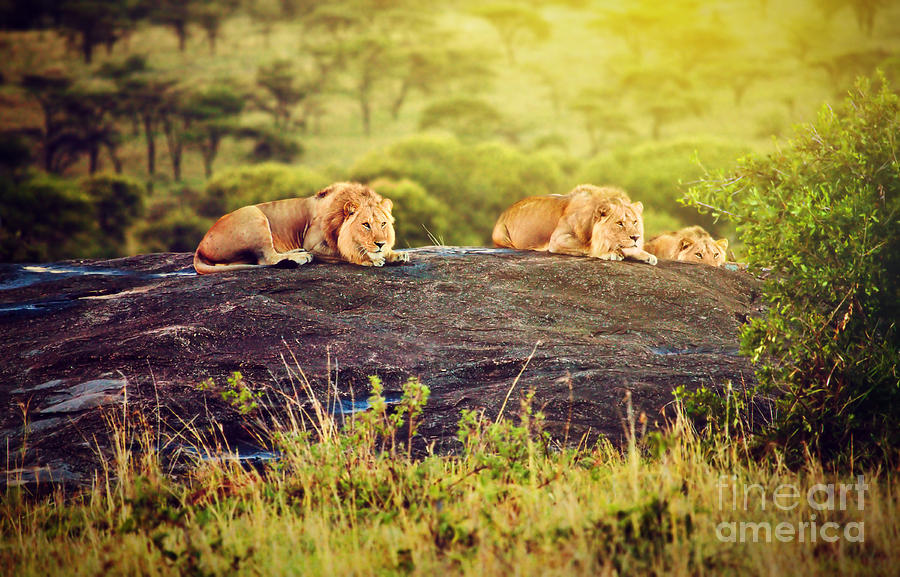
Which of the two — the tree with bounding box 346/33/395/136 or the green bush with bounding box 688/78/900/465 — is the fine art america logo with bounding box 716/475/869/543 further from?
the tree with bounding box 346/33/395/136

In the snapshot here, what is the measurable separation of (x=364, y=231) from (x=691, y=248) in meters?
5.40

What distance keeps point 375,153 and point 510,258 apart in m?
48.3

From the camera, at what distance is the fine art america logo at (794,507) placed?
6273 mm

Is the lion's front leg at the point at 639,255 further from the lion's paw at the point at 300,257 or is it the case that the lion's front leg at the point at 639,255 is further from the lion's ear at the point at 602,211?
the lion's paw at the point at 300,257

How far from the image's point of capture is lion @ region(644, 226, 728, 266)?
47.4 feet

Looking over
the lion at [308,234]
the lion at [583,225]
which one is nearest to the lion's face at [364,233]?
the lion at [308,234]

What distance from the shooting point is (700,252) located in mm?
14461

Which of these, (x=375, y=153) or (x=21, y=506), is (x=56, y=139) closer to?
(x=375, y=153)

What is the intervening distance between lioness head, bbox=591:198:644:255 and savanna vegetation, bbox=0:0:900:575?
195 centimetres

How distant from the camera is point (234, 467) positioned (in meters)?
8.16

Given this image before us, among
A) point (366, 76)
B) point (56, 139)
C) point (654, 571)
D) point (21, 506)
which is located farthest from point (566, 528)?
point (366, 76)

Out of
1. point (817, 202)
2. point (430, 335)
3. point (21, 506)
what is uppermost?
point (817, 202)

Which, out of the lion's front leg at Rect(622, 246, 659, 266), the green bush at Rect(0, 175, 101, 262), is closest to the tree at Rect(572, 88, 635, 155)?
the green bush at Rect(0, 175, 101, 262)

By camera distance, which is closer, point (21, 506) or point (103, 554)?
point (103, 554)
